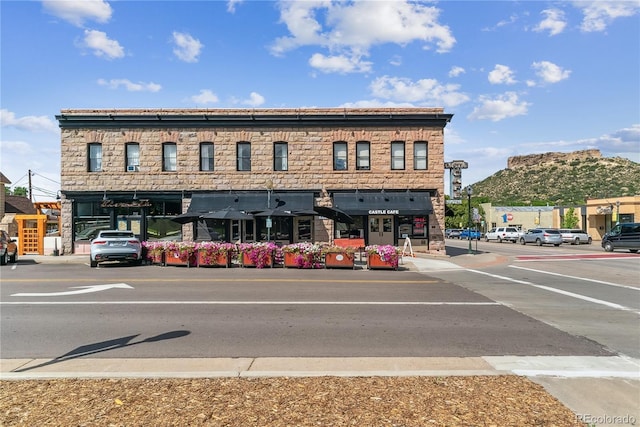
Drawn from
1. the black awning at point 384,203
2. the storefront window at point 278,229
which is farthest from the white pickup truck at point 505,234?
the storefront window at point 278,229

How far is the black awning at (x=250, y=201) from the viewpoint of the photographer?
2455 centimetres

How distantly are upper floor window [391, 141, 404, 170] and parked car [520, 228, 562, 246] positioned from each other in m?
22.1

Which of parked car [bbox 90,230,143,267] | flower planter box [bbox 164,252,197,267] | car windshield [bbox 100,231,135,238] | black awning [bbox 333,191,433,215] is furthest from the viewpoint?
black awning [bbox 333,191,433,215]

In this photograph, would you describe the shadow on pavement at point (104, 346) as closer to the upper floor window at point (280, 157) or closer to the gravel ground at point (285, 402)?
the gravel ground at point (285, 402)

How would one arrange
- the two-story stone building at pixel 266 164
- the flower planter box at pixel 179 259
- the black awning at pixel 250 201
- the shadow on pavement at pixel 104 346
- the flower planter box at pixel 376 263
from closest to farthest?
the shadow on pavement at pixel 104 346, the flower planter box at pixel 376 263, the flower planter box at pixel 179 259, the black awning at pixel 250 201, the two-story stone building at pixel 266 164

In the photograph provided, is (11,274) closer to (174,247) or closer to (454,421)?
(174,247)

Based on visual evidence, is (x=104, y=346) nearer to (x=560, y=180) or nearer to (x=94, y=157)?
(x=94, y=157)

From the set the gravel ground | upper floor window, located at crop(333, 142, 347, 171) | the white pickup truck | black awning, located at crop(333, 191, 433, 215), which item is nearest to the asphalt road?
the gravel ground

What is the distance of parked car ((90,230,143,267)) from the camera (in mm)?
17984

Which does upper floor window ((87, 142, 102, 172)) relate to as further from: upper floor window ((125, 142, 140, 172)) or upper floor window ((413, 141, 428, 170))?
upper floor window ((413, 141, 428, 170))

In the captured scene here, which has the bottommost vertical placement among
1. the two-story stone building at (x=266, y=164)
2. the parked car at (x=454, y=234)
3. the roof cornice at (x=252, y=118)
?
the parked car at (x=454, y=234)

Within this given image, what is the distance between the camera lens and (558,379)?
4957 millimetres

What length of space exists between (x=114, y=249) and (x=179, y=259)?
8.67 feet

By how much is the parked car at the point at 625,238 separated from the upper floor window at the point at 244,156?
78.5 ft
